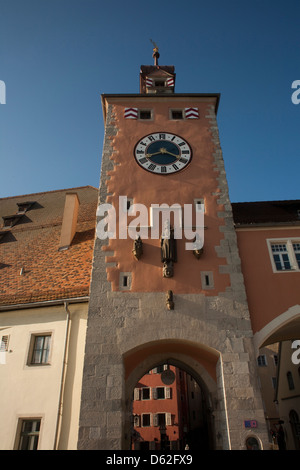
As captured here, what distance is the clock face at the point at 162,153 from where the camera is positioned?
14.3m

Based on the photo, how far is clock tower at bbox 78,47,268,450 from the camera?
32.7 feet

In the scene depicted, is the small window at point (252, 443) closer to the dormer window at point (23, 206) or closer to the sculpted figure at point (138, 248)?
the sculpted figure at point (138, 248)

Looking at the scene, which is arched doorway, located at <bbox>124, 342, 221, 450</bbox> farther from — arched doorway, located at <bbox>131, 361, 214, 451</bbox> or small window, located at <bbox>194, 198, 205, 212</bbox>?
small window, located at <bbox>194, 198, 205, 212</bbox>

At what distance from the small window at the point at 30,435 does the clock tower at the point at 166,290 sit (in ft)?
A: 5.46

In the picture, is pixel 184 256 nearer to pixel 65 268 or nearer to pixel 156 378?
pixel 65 268

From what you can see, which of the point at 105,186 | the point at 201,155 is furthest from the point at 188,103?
the point at 105,186

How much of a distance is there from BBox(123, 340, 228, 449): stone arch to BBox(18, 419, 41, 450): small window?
2.55 metres

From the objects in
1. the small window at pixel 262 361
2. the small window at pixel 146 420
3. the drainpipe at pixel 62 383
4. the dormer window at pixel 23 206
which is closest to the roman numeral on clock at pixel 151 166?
the drainpipe at pixel 62 383

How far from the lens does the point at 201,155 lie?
14617 mm

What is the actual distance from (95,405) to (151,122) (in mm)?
11506

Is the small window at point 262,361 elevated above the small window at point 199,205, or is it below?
above

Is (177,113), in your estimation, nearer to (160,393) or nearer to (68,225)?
(68,225)

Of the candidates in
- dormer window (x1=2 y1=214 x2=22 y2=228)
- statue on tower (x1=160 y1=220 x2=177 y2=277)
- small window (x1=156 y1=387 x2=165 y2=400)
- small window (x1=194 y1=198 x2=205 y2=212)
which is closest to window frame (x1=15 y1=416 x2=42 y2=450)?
statue on tower (x1=160 y1=220 x2=177 y2=277)

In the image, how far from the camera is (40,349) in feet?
37.3
